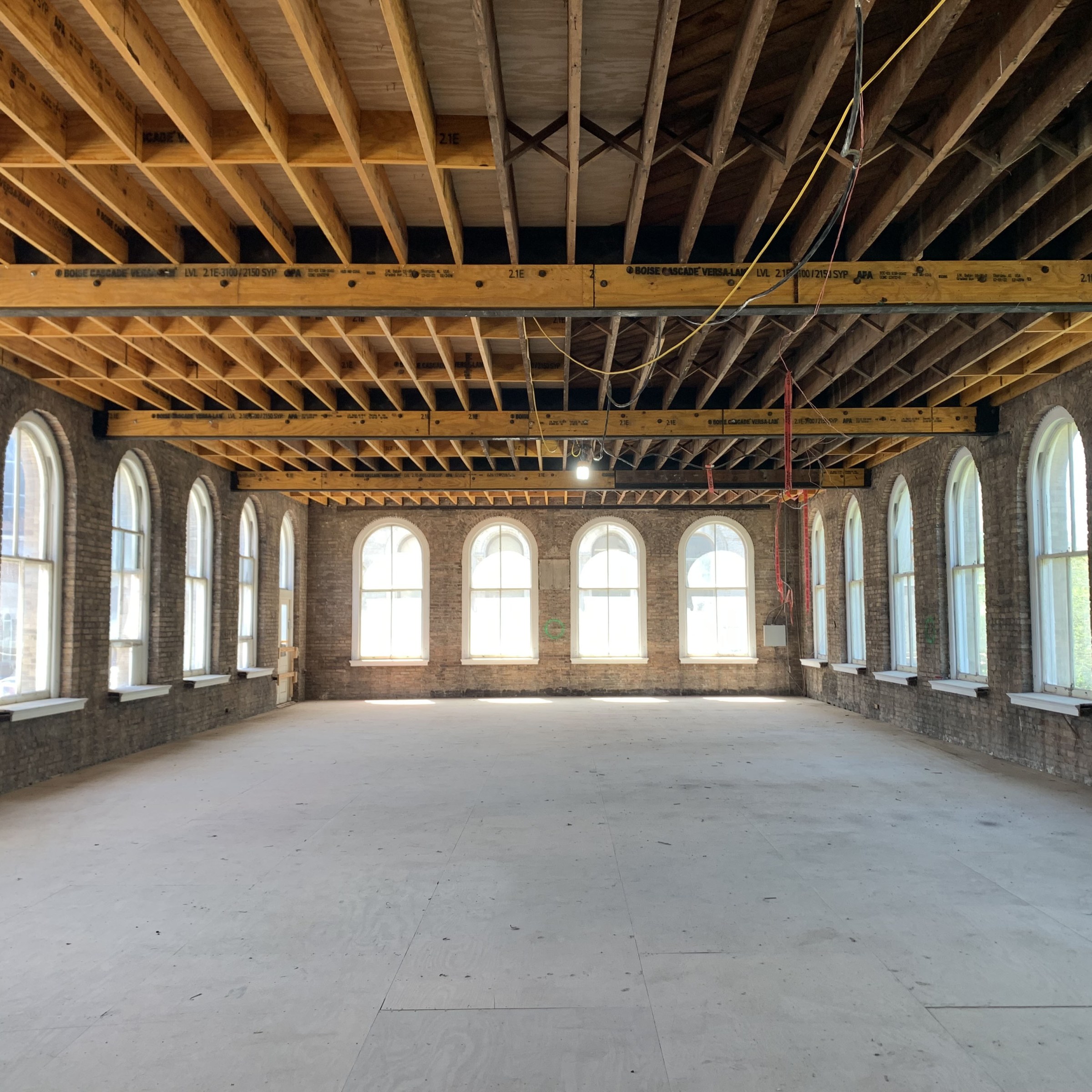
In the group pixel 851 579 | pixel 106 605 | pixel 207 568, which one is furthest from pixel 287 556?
pixel 851 579

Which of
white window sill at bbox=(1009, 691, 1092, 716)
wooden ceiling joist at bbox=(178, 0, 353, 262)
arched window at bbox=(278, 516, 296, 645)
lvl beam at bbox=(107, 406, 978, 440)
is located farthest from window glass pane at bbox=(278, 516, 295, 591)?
white window sill at bbox=(1009, 691, 1092, 716)

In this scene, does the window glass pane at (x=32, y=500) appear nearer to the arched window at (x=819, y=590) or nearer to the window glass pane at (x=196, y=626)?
the window glass pane at (x=196, y=626)

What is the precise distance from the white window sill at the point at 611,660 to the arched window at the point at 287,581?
17.6 ft

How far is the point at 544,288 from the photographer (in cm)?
557

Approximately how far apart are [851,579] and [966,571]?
3.91 metres

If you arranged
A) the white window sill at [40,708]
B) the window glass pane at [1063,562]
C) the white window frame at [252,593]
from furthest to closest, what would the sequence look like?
the white window frame at [252,593] → the window glass pane at [1063,562] → the white window sill at [40,708]

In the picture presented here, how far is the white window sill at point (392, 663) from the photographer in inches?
662

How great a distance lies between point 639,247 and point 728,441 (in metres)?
5.82

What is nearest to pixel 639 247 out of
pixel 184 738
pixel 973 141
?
pixel 973 141

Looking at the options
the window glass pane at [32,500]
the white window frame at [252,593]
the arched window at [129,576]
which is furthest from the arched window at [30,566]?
the white window frame at [252,593]

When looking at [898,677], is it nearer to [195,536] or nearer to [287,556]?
[195,536]

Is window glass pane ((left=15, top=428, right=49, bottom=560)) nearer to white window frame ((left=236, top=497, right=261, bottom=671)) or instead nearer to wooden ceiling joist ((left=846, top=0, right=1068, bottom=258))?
white window frame ((left=236, top=497, right=261, bottom=671))

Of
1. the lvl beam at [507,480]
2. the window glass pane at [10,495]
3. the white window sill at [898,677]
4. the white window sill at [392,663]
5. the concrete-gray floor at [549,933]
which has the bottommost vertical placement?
the concrete-gray floor at [549,933]

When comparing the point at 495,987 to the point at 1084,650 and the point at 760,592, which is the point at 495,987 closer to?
the point at 1084,650
